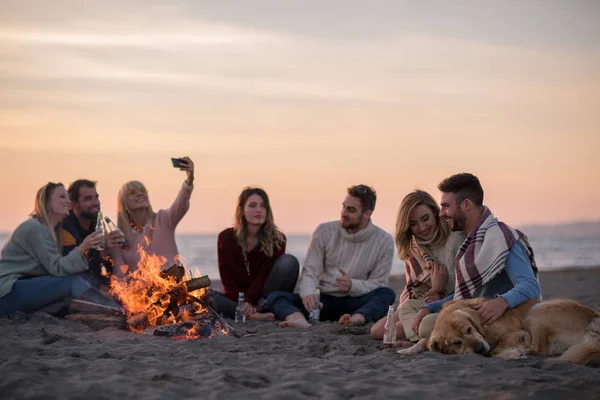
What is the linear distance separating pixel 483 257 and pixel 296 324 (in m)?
2.89

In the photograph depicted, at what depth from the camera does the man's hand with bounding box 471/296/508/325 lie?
224 inches

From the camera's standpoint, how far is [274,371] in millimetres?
5391

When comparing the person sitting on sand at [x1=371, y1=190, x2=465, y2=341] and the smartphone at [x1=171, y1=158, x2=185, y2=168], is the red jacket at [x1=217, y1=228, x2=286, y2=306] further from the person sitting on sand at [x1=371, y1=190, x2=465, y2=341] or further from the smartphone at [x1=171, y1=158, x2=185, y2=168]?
the person sitting on sand at [x1=371, y1=190, x2=465, y2=341]

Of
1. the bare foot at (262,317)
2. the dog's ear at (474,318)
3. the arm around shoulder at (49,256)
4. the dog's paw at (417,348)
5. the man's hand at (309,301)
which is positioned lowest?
the bare foot at (262,317)

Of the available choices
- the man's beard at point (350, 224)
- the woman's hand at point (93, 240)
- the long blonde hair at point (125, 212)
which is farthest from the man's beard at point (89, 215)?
the man's beard at point (350, 224)

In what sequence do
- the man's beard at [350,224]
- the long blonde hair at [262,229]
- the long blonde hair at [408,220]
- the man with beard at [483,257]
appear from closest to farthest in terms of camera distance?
the man with beard at [483,257]
the long blonde hair at [408,220]
the man's beard at [350,224]
the long blonde hair at [262,229]

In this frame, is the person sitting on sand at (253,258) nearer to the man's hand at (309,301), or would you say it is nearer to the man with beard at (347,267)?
the man with beard at (347,267)

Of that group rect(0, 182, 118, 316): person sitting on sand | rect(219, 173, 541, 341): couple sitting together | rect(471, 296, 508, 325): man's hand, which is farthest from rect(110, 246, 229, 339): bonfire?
rect(471, 296, 508, 325): man's hand

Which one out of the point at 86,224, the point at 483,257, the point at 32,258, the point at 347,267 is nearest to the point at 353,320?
the point at 347,267

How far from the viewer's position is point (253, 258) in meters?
9.38

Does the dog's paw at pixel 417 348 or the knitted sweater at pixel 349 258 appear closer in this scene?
the dog's paw at pixel 417 348

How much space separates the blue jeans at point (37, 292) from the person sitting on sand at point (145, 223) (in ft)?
2.31

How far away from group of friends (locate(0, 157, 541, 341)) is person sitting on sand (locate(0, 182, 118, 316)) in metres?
0.01

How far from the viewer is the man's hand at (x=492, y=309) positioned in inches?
224
